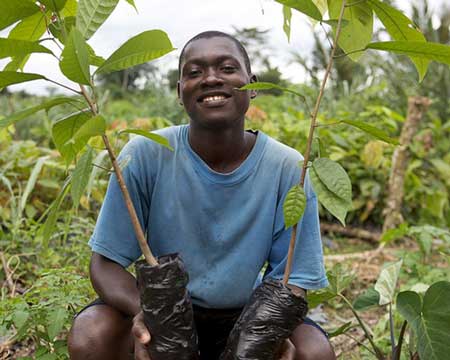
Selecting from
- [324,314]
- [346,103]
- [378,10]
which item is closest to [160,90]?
[346,103]

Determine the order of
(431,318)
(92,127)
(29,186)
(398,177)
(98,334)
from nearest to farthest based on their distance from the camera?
(92,127) < (98,334) < (431,318) < (29,186) < (398,177)

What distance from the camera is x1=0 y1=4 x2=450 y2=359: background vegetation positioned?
1.96 metres

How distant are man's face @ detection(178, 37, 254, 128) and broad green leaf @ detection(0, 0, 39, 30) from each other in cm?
45

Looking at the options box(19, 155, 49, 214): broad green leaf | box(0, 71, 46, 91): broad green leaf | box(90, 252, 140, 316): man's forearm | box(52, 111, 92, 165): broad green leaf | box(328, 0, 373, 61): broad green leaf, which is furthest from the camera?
box(19, 155, 49, 214): broad green leaf

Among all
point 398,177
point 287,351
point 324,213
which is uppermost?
point 287,351

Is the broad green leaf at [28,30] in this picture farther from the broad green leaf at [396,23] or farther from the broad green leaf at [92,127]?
the broad green leaf at [396,23]

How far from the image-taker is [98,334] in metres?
1.56

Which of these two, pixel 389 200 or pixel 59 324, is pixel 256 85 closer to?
pixel 59 324

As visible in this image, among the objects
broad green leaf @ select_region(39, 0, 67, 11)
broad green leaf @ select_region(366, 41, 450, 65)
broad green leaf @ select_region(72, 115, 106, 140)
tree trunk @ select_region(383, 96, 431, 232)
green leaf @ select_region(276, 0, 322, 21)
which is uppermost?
broad green leaf @ select_region(39, 0, 67, 11)

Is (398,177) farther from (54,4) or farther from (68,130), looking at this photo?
(54,4)

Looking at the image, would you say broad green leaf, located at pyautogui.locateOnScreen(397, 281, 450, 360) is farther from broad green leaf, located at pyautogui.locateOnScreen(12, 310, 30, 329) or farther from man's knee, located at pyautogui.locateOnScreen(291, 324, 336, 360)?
broad green leaf, located at pyautogui.locateOnScreen(12, 310, 30, 329)

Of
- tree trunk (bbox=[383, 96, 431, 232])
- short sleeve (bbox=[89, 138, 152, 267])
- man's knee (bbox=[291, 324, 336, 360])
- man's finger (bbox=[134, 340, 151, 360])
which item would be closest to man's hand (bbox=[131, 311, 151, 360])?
man's finger (bbox=[134, 340, 151, 360])

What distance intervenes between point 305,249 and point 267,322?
13.3 inches

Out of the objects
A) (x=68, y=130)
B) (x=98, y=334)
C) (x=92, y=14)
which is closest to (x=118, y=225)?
(x=98, y=334)
